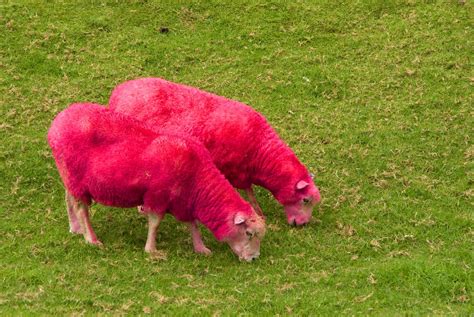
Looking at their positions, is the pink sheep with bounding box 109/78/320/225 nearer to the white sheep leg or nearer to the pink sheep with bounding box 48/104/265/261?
the pink sheep with bounding box 48/104/265/261

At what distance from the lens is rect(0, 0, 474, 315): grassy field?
320 inches

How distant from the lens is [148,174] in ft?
28.0

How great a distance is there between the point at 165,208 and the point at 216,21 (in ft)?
19.6

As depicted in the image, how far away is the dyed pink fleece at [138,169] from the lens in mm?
8539

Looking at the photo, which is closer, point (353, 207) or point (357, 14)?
point (353, 207)

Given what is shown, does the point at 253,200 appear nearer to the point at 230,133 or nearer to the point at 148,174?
the point at 230,133

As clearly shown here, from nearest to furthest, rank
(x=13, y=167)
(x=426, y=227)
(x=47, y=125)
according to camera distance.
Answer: (x=426, y=227) → (x=13, y=167) → (x=47, y=125)

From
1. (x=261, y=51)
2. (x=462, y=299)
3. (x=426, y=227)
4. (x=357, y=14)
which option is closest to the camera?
(x=462, y=299)

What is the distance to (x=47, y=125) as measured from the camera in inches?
452

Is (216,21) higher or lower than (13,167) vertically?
higher

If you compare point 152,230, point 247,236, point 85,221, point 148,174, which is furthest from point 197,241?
point 85,221

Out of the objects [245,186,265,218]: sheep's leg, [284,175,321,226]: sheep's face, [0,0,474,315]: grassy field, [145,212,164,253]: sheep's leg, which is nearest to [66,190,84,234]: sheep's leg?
[0,0,474,315]: grassy field

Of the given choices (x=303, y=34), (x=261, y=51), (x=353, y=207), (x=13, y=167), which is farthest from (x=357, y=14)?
(x=13, y=167)

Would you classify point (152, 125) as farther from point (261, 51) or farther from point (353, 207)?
point (261, 51)
